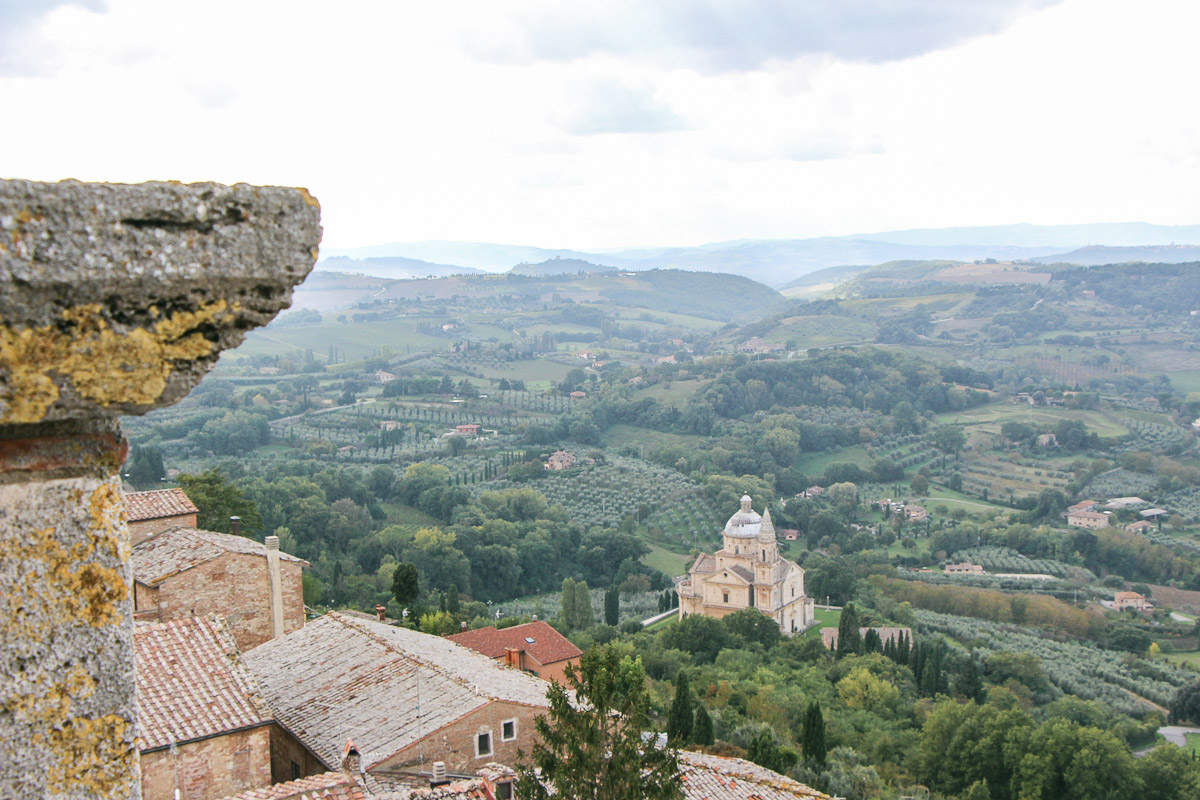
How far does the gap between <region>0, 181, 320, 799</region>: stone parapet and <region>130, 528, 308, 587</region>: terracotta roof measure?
18.5 meters

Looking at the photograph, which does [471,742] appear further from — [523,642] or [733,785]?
[523,642]

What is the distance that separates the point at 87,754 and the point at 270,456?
355ft

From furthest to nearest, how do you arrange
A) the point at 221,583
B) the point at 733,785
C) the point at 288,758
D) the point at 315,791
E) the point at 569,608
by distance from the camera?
the point at 569,608
the point at 221,583
the point at 733,785
the point at 288,758
the point at 315,791

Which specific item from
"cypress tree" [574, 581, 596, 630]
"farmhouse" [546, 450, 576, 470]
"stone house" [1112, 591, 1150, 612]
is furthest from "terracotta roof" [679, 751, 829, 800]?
"farmhouse" [546, 450, 576, 470]

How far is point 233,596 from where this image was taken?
20.2 meters

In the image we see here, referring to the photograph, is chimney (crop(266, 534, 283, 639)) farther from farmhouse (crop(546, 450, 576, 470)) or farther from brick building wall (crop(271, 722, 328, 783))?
farmhouse (crop(546, 450, 576, 470))

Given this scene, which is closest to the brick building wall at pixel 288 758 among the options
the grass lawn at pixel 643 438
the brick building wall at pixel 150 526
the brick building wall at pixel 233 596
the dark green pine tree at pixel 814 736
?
the brick building wall at pixel 233 596

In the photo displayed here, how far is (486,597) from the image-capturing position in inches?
2746

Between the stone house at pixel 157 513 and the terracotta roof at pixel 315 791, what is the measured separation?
12.8 metres

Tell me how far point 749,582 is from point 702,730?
35.5 m

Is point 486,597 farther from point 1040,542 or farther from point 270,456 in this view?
point 1040,542

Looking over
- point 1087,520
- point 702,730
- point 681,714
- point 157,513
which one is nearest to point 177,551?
point 157,513

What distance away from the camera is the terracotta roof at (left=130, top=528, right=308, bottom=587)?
19.2m

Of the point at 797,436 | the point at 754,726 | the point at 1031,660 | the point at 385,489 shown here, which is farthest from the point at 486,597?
the point at 797,436
